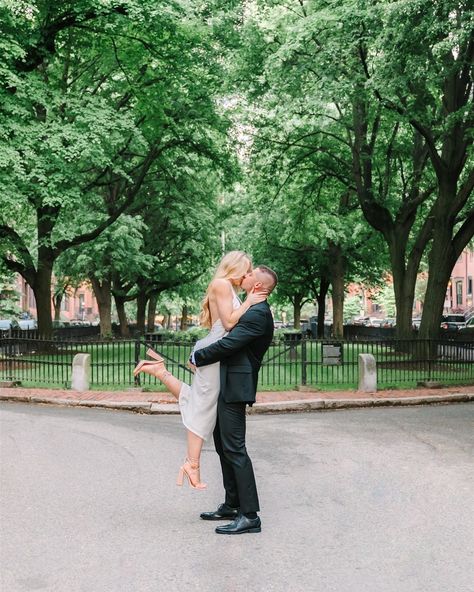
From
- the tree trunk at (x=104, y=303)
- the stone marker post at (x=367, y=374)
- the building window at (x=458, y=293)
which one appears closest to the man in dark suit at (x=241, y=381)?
the stone marker post at (x=367, y=374)

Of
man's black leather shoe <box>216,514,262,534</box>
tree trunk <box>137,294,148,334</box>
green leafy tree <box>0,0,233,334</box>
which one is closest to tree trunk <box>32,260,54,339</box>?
green leafy tree <box>0,0,233,334</box>

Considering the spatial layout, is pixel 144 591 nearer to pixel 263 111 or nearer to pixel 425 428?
pixel 425 428

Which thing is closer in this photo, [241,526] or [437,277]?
[241,526]

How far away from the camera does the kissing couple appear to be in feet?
17.7

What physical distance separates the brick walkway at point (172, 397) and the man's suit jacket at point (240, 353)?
832 centimetres

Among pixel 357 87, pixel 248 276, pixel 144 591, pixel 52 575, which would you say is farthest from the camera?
pixel 357 87

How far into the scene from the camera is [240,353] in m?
5.47

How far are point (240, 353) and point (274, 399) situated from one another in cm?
874

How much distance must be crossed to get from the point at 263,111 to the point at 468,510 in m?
20.2

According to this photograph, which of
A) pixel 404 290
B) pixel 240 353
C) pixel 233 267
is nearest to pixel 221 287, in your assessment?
pixel 233 267

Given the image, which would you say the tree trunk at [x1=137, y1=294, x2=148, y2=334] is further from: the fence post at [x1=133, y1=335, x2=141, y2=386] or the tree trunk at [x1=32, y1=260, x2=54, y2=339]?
the fence post at [x1=133, y1=335, x2=141, y2=386]

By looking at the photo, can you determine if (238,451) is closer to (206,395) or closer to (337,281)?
(206,395)

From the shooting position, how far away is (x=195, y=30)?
2077 centimetres

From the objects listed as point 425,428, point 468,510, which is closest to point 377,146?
point 425,428
